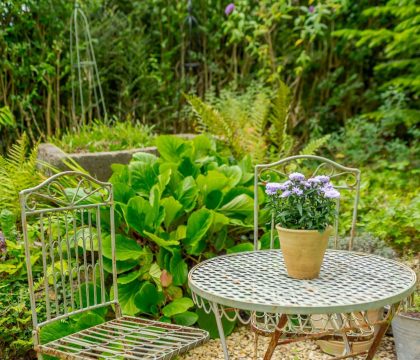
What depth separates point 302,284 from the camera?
Answer: 2.05 meters

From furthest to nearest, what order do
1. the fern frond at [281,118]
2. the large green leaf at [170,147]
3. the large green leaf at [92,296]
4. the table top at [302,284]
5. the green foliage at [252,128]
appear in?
the fern frond at [281,118], the green foliage at [252,128], the large green leaf at [170,147], the large green leaf at [92,296], the table top at [302,284]

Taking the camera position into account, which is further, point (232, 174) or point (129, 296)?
point (232, 174)

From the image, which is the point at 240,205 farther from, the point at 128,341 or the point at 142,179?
the point at 128,341

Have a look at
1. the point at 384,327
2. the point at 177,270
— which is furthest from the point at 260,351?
the point at 384,327

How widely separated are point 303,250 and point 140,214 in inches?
48.7

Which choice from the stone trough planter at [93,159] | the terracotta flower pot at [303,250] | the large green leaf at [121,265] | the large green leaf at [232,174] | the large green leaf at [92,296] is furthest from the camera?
the stone trough planter at [93,159]

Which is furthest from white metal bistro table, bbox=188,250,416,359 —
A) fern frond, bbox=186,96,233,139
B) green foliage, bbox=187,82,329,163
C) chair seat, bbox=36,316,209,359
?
fern frond, bbox=186,96,233,139

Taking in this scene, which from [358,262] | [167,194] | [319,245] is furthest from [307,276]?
[167,194]

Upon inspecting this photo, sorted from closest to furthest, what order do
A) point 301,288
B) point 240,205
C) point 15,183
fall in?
point 301,288 → point 240,205 → point 15,183

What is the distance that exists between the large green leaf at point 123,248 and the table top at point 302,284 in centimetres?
78

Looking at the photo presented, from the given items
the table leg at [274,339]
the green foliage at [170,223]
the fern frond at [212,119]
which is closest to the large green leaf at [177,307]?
the green foliage at [170,223]

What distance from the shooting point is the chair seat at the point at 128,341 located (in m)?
2.06

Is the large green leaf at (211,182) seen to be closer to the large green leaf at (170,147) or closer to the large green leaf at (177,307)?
the large green leaf at (170,147)

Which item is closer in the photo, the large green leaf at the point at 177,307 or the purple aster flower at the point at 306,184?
the purple aster flower at the point at 306,184
